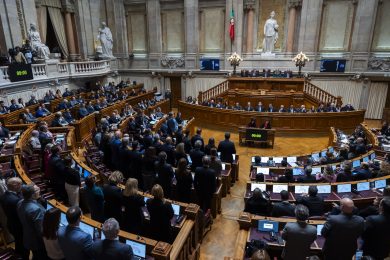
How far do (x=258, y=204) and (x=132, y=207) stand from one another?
76.2 inches

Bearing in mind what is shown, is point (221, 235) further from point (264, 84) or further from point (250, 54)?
point (250, 54)

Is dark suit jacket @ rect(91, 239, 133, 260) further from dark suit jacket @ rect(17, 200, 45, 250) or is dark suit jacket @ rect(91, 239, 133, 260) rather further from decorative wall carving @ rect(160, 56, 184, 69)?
decorative wall carving @ rect(160, 56, 184, 69)

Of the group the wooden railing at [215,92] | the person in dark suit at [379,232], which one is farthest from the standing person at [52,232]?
the wooden railing at [215,92]

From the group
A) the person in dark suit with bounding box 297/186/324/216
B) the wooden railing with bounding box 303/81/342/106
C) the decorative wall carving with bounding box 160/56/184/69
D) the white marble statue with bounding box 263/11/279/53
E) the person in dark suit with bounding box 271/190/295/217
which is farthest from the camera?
the decorative wall carving with bounding box 160/56/184/69

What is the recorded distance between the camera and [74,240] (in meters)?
2.74

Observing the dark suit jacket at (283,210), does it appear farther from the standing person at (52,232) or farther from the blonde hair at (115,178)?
the standing person at (52,232)

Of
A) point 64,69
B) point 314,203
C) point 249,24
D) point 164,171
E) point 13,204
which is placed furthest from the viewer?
point 249,24

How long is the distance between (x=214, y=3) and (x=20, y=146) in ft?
47.7

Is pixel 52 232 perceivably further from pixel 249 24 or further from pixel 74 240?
pixel 249 24

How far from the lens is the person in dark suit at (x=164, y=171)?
5.24 metres

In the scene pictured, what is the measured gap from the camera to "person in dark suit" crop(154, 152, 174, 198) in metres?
5.24

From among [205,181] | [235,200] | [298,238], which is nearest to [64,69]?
[235,200]

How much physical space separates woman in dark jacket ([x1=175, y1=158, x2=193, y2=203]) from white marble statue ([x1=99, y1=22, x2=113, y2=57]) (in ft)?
50.3

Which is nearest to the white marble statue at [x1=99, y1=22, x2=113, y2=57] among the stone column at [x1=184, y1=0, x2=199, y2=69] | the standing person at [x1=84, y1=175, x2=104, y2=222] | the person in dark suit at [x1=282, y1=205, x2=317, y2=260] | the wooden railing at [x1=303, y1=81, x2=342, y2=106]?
the stone column at [x1=184, y1=0, x2=199, y2=69]
